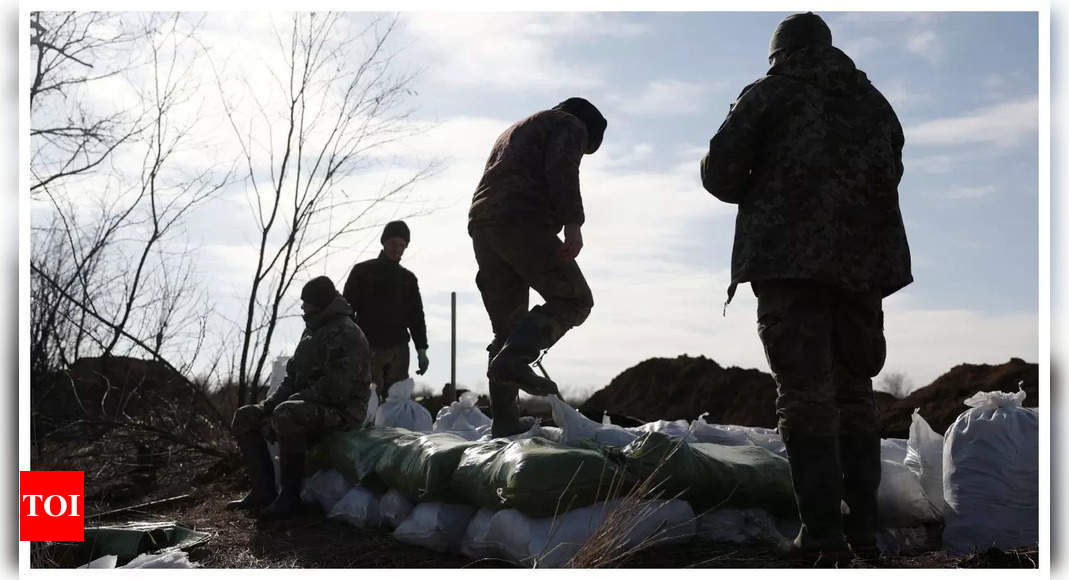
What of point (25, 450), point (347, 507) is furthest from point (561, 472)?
point (25, 450)

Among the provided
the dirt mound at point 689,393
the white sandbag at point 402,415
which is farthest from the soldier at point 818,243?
the dirt mound at point 689,393

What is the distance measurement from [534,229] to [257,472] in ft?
6.75

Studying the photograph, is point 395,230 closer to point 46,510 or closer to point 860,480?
point 46,510

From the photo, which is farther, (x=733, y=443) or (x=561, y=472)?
(x=733, y=443)

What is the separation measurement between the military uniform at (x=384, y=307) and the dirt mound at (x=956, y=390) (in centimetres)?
413

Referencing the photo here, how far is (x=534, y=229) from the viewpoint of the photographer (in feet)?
15.4

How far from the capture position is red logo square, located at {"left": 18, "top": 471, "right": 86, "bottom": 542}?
4059 mm

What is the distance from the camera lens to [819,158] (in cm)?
337

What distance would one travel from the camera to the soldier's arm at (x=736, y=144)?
3406mm

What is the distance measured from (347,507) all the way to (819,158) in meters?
2.62

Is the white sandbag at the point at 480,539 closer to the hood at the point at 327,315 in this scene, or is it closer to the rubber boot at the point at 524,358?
the rubber boot at the point at 524,358

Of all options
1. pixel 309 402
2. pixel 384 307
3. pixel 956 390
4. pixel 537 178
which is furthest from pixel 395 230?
pixel 956 390

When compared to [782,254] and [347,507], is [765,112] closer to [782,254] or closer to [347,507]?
[782,254]

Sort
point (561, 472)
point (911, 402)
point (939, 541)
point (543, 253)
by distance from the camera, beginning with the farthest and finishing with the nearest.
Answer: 1. point (911, 402)
2. point (543, 253)
3. point (939, 541)
4. point (561, 472)
